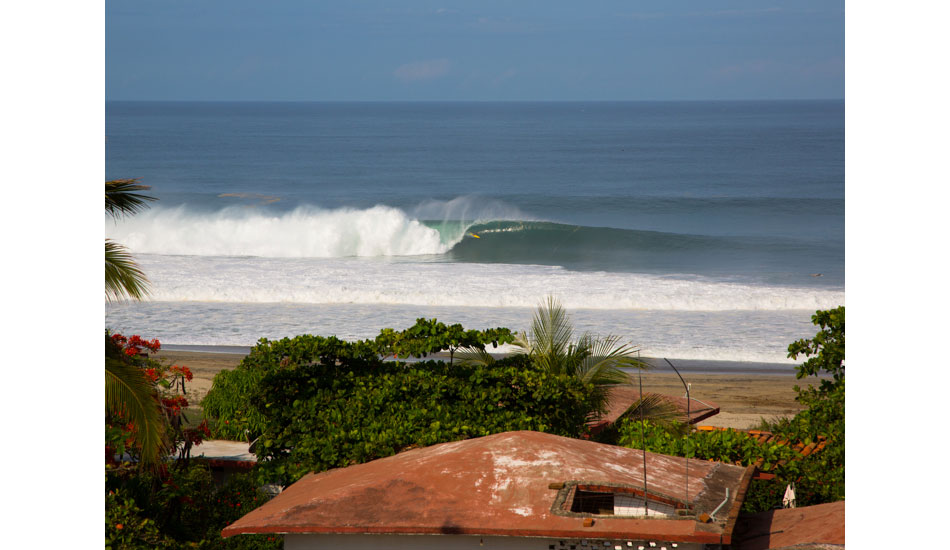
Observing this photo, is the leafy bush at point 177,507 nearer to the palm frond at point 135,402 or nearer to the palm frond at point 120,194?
the palm frond at point 135,402

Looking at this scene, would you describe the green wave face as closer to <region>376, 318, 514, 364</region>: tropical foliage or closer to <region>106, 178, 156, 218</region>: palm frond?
<region>376, 318, 514, 364</region>: tropical foliage

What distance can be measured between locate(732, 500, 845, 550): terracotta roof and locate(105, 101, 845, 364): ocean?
14504 mm

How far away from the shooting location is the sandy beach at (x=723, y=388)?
1644 centimetres

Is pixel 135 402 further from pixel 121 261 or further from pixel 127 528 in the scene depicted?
pixel 121 261

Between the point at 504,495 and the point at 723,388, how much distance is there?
13005 mm

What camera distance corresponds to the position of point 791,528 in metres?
6.55

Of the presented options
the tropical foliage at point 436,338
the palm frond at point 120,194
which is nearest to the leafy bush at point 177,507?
the tropical foliage at point 436,338

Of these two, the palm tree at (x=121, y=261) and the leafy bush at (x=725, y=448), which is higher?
the palm tree at (x=121, y=261)

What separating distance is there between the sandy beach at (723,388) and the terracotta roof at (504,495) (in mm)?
8993

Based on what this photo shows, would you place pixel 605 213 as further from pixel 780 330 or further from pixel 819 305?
pixel 780 330

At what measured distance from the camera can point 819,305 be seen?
28.3 meters
